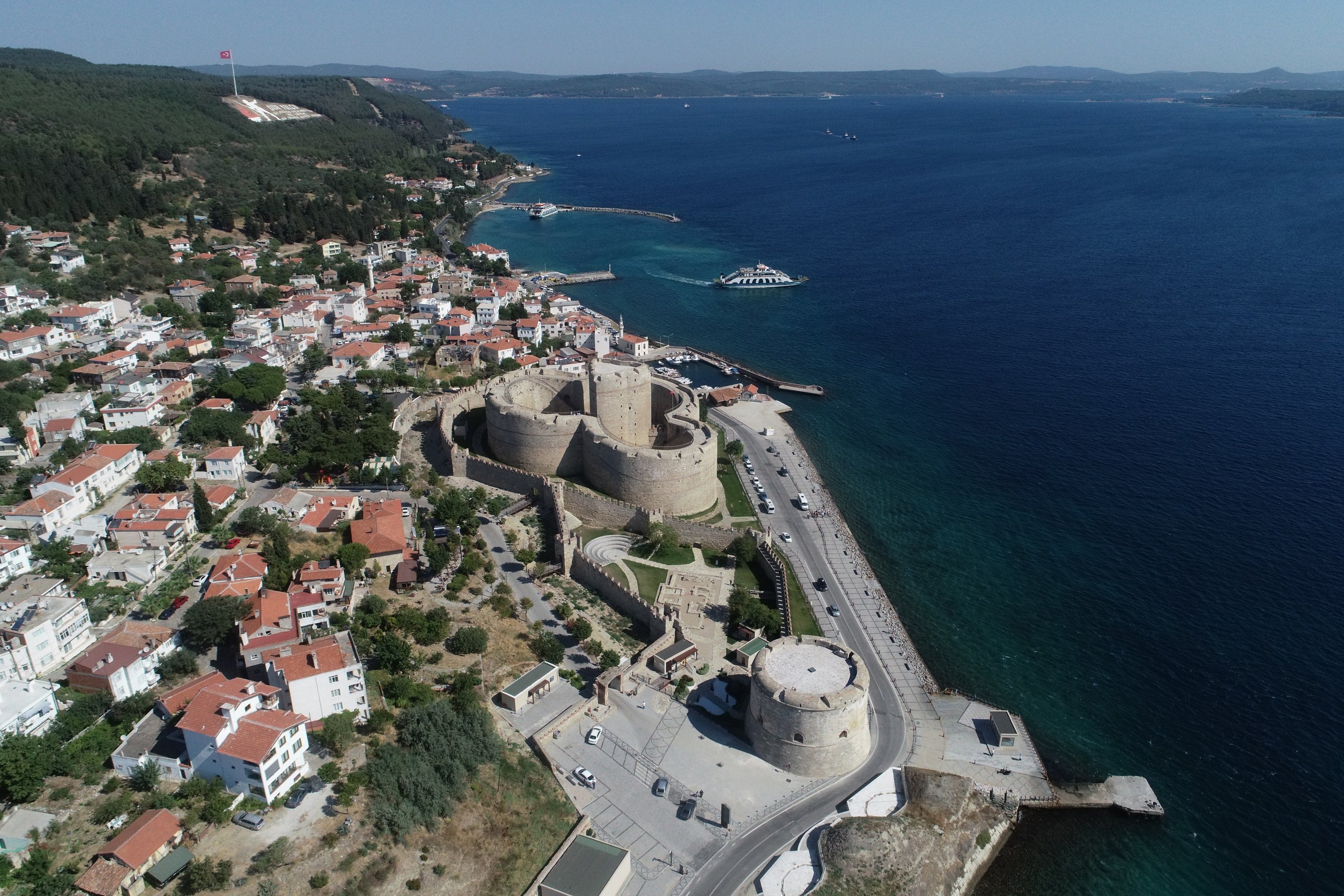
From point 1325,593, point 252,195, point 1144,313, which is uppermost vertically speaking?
point 252,195

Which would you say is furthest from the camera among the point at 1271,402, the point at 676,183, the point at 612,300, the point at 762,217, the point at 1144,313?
the point at 676,183

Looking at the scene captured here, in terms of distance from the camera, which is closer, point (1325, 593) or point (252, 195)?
point (1325, 593)

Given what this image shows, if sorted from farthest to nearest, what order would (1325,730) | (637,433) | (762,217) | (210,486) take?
(762,217) < (637,433) < (210,486) < (1325,730)

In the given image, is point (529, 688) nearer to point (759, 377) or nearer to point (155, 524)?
point (155, 524)

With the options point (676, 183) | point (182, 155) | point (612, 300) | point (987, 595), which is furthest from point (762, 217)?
point (987, 595)

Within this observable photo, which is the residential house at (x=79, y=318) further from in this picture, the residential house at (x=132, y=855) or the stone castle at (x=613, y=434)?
the residential house at (x=132, y=855)

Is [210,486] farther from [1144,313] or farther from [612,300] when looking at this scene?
[1144,313]

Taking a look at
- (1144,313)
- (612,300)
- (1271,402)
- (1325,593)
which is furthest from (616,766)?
(1144,313)

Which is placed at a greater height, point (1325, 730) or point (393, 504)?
point (393, 504)
